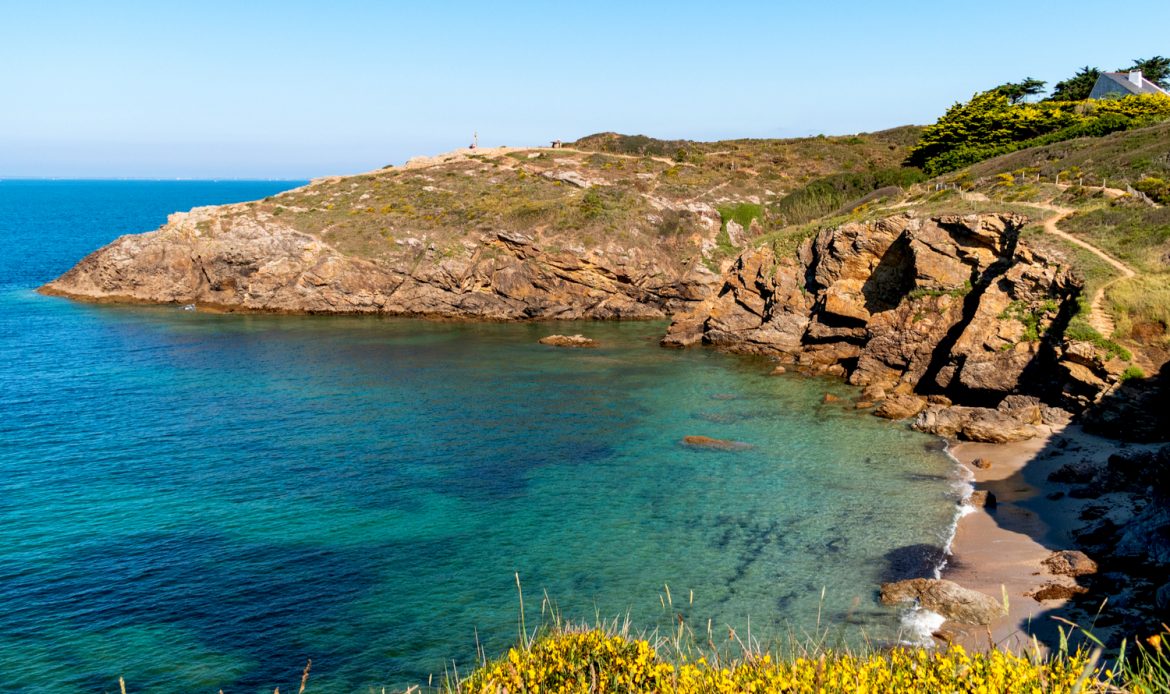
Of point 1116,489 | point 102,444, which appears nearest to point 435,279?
point 102,444

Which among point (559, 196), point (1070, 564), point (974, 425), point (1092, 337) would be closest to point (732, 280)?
point (974, 425)

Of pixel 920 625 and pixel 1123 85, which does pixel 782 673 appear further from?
pixel 1123 85

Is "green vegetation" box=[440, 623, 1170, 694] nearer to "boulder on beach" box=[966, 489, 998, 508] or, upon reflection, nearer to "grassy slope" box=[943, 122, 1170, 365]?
"boulder on beach" box=[966, 489, 998, 508]

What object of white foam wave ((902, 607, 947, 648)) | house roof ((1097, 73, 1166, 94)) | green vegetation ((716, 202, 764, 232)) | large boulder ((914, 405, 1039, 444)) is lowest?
white foam wave ((902, 607, 947, 648))

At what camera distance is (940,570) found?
87.1ft

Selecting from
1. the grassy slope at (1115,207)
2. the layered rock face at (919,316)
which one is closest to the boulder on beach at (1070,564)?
the layered rock face at (919,316)

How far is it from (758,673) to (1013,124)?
297ft

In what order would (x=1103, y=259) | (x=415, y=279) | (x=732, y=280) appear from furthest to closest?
1. (x=415, y=279)
2. (x=732, y=280)
3. (x=1103, y=259)

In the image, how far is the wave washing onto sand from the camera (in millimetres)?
22438

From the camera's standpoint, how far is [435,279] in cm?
8481

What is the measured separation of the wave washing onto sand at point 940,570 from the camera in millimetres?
22438

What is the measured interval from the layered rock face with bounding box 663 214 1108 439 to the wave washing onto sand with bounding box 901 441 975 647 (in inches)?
240

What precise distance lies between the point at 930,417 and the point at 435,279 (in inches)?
2250

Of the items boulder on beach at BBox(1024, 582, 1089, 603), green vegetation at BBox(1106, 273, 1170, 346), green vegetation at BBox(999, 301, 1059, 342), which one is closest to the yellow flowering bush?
boulder on beach at BBox(1024, 582, 1089, 603)
